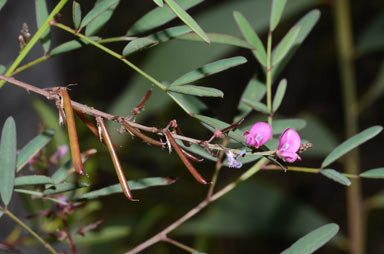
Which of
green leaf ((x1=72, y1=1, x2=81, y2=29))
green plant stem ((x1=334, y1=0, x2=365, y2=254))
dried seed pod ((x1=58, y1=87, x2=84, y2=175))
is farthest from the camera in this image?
green plant stem ((x1=334, y1=0, x2=365, y2=254))

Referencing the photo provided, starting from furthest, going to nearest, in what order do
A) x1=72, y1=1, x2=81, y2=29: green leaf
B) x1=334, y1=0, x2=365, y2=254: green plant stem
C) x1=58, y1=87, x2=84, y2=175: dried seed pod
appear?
x1=334, y1=0, x2=365, y2=254: green plant stem < x1=72, y1=1, x2=81, y2=29: green leaf < x1=58, y1=87, x2=84, y2=175: dried seed pod

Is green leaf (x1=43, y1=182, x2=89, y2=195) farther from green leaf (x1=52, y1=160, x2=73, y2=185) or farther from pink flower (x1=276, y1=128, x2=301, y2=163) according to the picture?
pink flower (x1=276, y1=128, x2=301, y2=163)

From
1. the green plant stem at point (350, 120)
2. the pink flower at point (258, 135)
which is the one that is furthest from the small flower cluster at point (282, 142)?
the green plant stem at point (350, 120)

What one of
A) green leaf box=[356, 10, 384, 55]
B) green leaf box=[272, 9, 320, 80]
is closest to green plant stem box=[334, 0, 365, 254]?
green leaf box=[356, 10, 384, 55]

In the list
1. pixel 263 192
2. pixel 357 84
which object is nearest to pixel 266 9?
pixel 263 192

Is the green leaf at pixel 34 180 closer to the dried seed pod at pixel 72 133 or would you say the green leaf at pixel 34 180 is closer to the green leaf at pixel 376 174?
the dried seed pod at pixel 72 133

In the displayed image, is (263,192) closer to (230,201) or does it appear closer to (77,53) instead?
(230,201)

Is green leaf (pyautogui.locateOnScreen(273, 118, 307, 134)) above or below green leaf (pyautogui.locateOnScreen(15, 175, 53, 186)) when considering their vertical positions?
above

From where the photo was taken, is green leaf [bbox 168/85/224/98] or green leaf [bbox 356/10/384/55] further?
green leaf [bbox 356/10/384/55]

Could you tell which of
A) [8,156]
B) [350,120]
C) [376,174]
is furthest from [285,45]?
[350,120]
